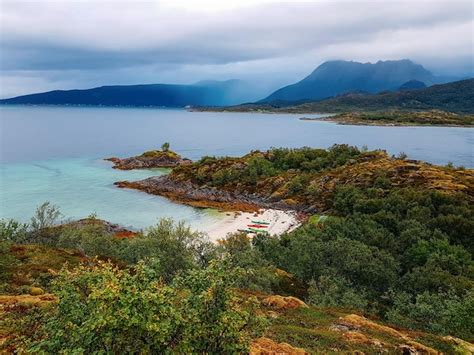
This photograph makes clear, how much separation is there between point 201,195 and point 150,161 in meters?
56.5

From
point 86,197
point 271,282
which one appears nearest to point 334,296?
point 271,282

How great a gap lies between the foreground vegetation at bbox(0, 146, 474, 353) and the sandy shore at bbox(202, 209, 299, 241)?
6696mm

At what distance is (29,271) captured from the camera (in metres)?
32.4

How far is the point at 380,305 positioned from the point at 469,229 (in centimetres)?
2882

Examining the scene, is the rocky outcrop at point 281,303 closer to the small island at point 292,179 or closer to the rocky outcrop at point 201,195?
the small island at point 292,179

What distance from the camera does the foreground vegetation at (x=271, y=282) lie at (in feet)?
34.6

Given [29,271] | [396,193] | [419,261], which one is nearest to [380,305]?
[419,261]

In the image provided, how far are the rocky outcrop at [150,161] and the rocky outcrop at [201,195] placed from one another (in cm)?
3098

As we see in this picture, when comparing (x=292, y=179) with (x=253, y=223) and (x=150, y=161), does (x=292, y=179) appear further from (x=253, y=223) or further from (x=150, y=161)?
(x=150, y=161)

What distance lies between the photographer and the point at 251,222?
84625 millimetres

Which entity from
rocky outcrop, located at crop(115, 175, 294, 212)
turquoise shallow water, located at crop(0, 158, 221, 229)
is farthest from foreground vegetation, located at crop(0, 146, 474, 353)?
turquoise shallow water, located at crop(0, 158, 221, 229)

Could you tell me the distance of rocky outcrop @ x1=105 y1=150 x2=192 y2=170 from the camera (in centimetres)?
15162

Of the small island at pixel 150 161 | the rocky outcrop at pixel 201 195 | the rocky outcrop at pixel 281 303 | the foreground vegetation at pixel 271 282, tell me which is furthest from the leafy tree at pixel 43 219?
the small island at pixel 150 161

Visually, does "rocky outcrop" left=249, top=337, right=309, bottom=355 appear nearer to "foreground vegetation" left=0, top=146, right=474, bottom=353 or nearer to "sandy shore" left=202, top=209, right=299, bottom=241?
"foreground vegetation" left=0, top=146, right=474, bottom=353
